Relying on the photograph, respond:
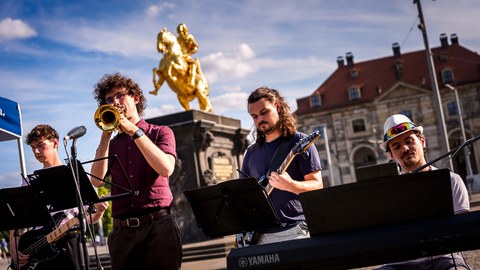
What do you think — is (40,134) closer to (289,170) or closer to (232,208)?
(232,208)

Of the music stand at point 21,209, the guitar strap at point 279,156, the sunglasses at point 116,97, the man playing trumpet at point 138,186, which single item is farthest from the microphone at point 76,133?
the guitar strap at point 279,156

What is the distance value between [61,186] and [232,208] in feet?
4.43

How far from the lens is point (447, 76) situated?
55562 millimetres

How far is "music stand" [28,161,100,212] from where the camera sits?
4.08 metres

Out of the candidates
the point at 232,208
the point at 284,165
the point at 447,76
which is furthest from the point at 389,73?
the point at 232,208

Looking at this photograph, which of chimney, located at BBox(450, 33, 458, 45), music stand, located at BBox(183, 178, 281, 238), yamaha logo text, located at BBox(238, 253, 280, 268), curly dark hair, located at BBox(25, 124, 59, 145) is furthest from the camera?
chimney, located at BBox(450, 33, 458, 45)

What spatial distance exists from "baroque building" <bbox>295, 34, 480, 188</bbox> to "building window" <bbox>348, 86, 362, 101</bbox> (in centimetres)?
5

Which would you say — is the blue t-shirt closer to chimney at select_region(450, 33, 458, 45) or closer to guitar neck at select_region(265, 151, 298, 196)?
guitar neck at select_region(265, 151, 298, 196)

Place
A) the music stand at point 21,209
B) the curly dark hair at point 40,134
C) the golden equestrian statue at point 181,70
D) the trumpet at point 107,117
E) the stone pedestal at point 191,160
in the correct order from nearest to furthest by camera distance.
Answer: the trumpet at point 107,117, the music stand at point 21,209, the curly dark hair at point 40,134, the stone pedestal at point 191,160, the golden equestrian statue at point 181,70

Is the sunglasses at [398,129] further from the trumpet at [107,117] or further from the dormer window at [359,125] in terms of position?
the dormer window at [359,125]

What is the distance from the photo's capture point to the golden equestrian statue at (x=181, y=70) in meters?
16.7

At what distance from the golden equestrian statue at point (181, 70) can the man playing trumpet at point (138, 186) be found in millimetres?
12276

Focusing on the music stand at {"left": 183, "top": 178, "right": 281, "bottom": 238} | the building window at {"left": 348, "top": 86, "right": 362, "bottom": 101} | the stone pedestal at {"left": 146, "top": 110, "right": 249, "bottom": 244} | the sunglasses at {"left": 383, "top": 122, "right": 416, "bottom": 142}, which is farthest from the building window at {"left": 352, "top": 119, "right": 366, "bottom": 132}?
the music stand at {"left": 183, "top": 178, "right": 281, "bottom": 238}

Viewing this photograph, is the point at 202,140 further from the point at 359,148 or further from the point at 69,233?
the point at 359,148
